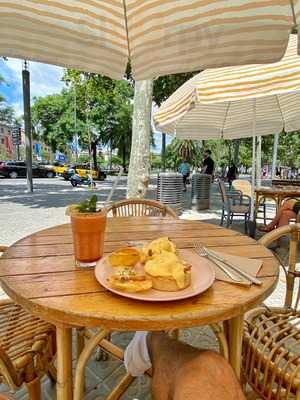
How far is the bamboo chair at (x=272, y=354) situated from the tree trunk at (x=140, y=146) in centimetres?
329

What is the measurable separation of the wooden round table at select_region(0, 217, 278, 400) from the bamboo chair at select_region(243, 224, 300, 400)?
0.48 ft

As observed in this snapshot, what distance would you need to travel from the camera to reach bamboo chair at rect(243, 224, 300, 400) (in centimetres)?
100

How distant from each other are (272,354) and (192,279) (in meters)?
0.47

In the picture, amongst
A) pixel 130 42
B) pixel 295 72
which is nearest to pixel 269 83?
pixel 295 72

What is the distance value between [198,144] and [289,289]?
95.8ft

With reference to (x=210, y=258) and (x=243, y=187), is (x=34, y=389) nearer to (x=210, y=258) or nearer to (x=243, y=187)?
(x=210, y=258)

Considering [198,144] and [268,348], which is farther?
[198,144]

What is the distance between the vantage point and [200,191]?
7.39m

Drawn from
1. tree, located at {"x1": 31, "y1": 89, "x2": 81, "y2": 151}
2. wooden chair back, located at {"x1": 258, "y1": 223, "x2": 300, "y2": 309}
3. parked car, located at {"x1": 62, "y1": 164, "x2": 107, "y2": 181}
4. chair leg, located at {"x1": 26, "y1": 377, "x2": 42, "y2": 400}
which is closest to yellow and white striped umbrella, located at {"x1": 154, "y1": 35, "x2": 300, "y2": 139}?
wooden chair back, located at {"x1": 258, "y1": 223, "x2": 300, "y2": 309}

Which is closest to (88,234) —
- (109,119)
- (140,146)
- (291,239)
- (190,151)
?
(291,239)

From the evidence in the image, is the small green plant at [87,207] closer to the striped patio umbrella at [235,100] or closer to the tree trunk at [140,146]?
the striped patio umbrella at [235,100]

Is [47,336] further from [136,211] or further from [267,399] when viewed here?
[136,211]

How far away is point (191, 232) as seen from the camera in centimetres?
162

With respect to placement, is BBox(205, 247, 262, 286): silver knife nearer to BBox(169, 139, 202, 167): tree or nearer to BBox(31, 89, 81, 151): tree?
BBox(31, 89, 81, 151): tree
